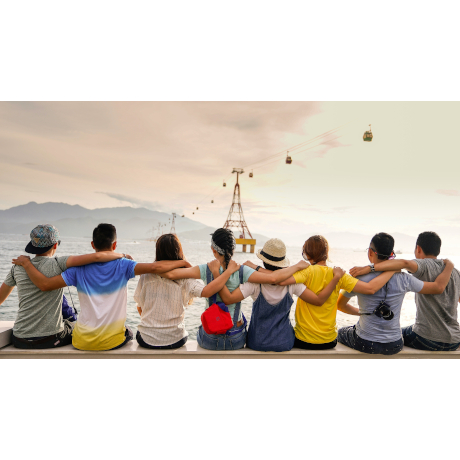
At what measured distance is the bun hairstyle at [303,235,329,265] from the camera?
2334 mm

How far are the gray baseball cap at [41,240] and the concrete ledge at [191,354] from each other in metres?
0.71

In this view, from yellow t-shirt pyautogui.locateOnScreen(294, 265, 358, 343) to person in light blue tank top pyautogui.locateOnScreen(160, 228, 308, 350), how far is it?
10 cm

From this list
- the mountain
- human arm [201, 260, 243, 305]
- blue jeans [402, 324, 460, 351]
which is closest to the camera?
human arm [201, 260, 243, 305]

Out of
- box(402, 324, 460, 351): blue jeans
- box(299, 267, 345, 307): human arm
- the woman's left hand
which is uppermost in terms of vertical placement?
the woman's left hand

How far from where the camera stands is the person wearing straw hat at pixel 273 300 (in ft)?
7.40

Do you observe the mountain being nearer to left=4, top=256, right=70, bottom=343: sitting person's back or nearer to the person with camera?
left=4, top=256, right=70, bottom=343: sitting person's back

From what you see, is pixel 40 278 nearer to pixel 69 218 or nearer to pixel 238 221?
pixel 238 221

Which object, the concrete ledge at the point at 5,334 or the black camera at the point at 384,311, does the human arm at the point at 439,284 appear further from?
the concrete ledge at the point at 5,334

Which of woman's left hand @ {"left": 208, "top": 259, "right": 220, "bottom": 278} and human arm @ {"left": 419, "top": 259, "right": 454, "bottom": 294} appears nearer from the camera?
woman's left hand @ {"left": 208, "top": 259, "right": 220, "bottom": 278}

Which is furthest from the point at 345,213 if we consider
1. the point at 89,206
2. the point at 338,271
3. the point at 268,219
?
the point at 338,271

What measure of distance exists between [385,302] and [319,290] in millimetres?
521

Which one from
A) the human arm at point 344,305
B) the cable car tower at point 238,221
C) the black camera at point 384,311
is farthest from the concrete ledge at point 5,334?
the cable car tower at point 238,221

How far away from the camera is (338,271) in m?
2.25

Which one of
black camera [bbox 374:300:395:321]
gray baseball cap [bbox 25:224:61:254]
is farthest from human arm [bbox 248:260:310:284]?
gray baseball cap [bbox 25:224:61:254]
